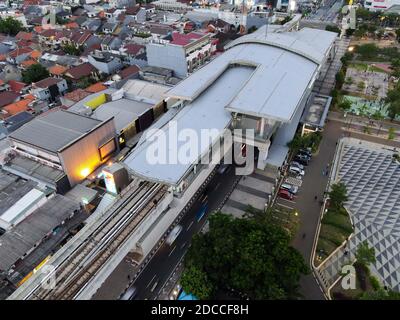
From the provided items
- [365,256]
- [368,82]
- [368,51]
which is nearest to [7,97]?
[365,256]

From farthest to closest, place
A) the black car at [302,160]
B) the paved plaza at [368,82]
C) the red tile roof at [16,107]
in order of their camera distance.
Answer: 1. the paved plaza at [368,82]
2. the red tile roof at [16,107]
3. the black car at [302,160]

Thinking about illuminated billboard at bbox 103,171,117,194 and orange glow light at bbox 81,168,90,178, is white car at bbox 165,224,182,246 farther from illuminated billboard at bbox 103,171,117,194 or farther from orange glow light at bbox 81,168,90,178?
orange glow light at bbox 81,168,90,178

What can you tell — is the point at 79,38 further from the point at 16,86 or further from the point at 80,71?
the point at 16,86

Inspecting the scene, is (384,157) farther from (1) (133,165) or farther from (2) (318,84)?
(1) (133,165)

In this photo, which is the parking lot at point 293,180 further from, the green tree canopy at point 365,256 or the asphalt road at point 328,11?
→ the asphalt road at point 328,11

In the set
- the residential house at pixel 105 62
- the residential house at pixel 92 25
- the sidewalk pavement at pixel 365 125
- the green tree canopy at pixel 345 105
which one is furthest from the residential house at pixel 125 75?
the residential house at pixel 92 25
